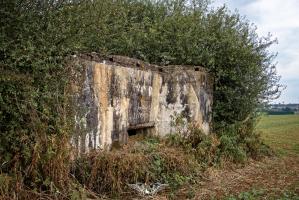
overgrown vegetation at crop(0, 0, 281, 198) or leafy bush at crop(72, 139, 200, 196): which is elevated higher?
overgrown vegetation at crop(0, 0, 281, 198)

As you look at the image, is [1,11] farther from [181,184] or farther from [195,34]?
[195,34]

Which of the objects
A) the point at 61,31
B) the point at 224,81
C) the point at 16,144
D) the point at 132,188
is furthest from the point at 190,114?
the point at 16,144

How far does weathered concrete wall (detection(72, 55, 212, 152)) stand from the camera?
7.88 meters

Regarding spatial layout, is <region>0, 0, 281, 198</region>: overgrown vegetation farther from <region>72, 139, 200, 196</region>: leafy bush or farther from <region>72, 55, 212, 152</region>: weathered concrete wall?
<region>72, 55, 212, 152</region>: weathered concrete wall

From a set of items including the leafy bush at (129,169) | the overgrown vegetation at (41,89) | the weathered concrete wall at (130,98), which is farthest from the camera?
the weathered concrete wall at (130,98)

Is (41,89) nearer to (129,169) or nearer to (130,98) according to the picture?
(129,169)

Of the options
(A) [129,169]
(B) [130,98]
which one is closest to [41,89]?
(A) [129,169]

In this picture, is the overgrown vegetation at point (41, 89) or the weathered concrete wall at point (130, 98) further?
the weathered concrete wall at point (130, 98)

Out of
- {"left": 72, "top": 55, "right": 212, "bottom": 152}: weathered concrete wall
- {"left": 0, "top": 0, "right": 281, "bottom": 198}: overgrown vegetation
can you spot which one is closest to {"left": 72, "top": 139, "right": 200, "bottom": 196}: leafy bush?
{"left": 0, "top": 0, "right": 281, "bottom": 198}: overgrown vegetation

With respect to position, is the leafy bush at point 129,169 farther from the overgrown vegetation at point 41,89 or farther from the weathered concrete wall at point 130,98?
the weathered concrete wall at point 130,98

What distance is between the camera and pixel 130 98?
930cm

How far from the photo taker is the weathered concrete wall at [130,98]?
25.8 feet

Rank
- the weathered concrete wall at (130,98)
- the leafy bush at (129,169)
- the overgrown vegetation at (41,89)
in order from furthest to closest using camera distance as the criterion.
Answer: the weathered concrete wall at (130,98)
the leafy bush at (129,169)
the overgrown vegetation at (41,89)

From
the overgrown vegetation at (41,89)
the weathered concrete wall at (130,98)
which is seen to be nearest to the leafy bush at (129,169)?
the overgrown vegetation at (41,89)
